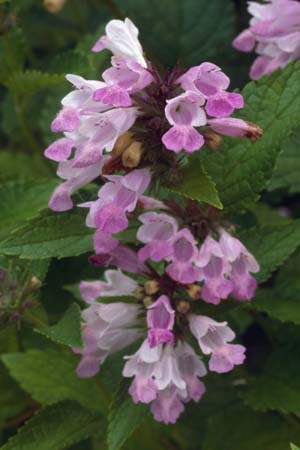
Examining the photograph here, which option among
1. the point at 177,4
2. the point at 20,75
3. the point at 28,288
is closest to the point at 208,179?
the point at 28,288

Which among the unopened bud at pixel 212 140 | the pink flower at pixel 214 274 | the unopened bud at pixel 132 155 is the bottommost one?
the pink flower at pixel 214 274

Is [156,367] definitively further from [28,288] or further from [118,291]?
[28,288]

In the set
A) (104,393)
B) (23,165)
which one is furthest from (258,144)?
(23,165)

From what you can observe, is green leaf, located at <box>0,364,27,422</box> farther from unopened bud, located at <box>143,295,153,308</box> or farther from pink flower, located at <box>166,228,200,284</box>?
pink flower, located at <box>166,228,200,284</box>

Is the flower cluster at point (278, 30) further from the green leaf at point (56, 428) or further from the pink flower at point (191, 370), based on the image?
the green leaf at point (56, 428)

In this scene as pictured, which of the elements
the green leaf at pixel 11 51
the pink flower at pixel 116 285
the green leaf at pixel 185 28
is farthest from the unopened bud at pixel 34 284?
the green leaf at pixel 185 28

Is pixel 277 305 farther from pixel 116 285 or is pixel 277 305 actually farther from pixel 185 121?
pixel 185 121
